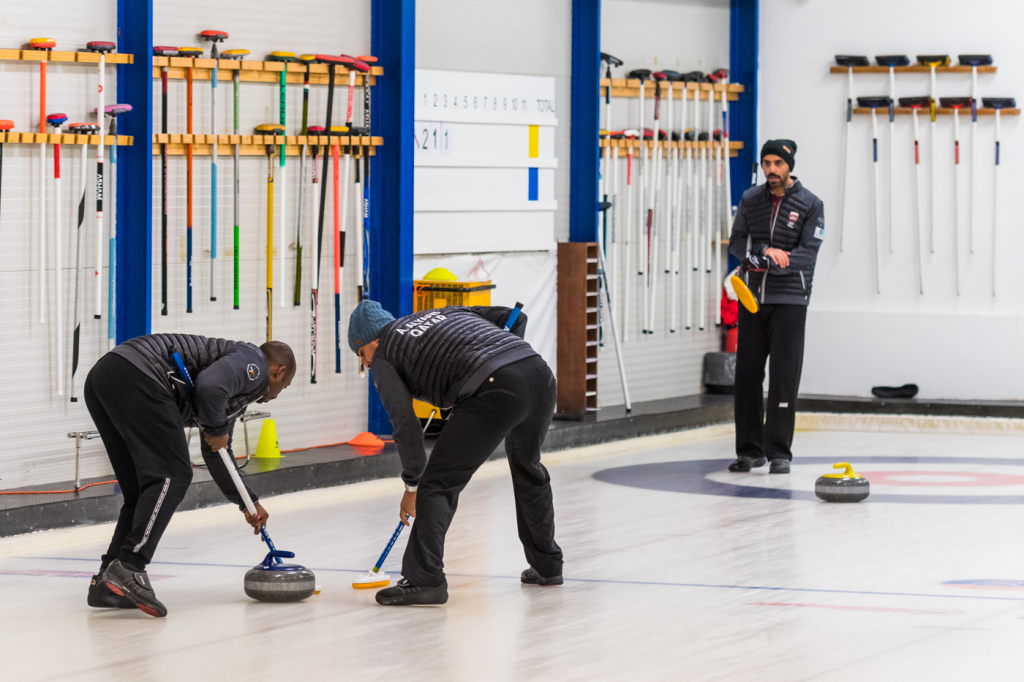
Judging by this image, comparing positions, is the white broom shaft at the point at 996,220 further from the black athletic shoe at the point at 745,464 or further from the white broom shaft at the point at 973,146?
the black athletic shoe at the point at 745,464

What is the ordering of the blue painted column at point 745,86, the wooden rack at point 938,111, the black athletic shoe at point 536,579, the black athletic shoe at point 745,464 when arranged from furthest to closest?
the blue painted column at point 745,86, the wooden rack at point 938,111, the black athletic shoe at point 745,464, the black athletic shoe at point 536,579

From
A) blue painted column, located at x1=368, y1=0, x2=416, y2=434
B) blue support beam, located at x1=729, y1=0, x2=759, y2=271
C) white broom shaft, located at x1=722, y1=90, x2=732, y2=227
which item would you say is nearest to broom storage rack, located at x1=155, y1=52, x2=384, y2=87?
blue painted column, located at x1=368, y1=0, x2=416, y2=434

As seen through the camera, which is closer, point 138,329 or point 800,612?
point 800,612

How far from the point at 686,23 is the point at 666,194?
50.2 inches

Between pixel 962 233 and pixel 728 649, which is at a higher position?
pixel 962 233

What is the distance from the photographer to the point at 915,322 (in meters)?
10.2

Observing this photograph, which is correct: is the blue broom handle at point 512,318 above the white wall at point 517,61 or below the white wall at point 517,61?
below

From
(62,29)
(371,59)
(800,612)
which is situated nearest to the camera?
(800,612)

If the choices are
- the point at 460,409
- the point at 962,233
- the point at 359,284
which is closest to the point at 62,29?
the point at 359,284

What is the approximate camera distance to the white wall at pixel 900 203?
10.0m

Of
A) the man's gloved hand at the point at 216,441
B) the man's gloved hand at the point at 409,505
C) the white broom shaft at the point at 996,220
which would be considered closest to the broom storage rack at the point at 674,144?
the white broom shaft at the point at 996,220

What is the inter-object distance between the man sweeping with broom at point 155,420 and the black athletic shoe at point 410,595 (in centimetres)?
50

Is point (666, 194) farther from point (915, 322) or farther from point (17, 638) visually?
point (17, 638)

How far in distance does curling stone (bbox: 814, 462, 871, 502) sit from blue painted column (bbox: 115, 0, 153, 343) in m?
3.34
